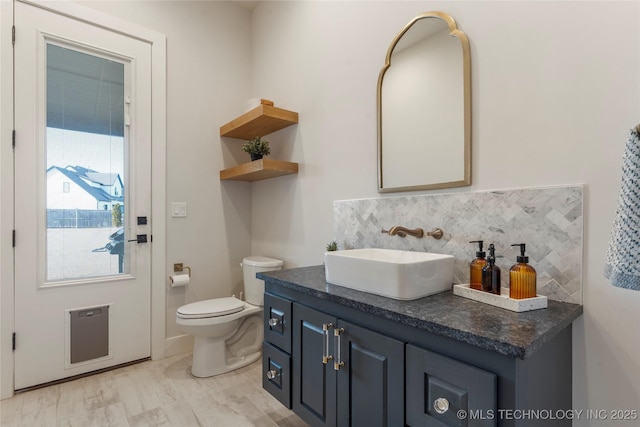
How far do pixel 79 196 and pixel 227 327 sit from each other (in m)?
1.36

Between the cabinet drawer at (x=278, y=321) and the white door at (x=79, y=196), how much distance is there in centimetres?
130

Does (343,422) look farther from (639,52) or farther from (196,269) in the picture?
(196,269)

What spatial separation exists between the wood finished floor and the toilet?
0.35ft

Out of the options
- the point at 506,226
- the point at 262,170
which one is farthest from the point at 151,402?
the point at 506,226

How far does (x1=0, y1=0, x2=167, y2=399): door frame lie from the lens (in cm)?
195

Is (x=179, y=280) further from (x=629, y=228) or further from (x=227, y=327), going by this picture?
(x=629, y=228)

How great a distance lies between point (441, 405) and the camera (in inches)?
36.2

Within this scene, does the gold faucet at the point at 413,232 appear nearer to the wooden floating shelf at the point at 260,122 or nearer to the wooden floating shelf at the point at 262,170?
the wooden floating shelf at the point at 262,170

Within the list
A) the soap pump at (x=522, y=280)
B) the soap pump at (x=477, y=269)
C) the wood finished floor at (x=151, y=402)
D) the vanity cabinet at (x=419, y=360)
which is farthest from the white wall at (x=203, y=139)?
the soap pump at (x=522, y=280)

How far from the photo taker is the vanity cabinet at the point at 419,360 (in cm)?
82

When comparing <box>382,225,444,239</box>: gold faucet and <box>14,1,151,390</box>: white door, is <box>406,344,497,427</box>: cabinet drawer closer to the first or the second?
<box>382,225,444,239</box>: gold faucet

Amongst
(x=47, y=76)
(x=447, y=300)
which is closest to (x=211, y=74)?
(x=47, y=76)

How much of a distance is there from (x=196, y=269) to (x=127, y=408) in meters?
1.05

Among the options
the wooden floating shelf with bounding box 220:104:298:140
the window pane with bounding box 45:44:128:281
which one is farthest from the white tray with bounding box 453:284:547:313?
the window pane with bounding box 45:44:128:281
